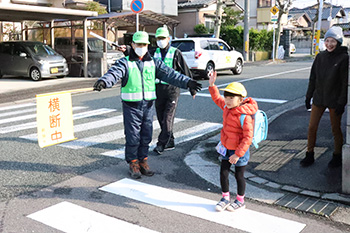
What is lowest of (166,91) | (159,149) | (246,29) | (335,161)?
(159,149)

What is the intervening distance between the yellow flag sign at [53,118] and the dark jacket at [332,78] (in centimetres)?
356

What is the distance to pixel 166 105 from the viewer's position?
6.21 metres

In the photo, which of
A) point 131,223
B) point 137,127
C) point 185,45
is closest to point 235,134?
point 131,223

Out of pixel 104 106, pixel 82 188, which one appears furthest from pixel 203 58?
pixel 82 188

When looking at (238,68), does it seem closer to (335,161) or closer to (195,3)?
(335,161)

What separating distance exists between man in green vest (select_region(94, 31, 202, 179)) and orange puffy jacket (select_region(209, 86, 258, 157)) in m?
1.05

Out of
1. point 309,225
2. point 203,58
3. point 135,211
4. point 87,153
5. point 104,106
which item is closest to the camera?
point 309,225

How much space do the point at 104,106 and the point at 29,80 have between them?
26.7 feet

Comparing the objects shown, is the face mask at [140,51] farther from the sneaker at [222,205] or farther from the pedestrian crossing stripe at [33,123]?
the pedestrian crossing stripe at [33,123]

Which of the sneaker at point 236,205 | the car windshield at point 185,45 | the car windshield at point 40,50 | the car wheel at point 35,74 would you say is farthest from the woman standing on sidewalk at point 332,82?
the car windshield at point 40,50

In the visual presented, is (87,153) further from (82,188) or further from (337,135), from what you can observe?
(337,135)

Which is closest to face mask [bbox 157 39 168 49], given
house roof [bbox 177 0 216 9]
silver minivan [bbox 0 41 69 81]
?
silver minivan [bbox 0 41 69 81]

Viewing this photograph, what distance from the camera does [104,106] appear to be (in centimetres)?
1065

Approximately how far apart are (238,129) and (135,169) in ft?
5.73
